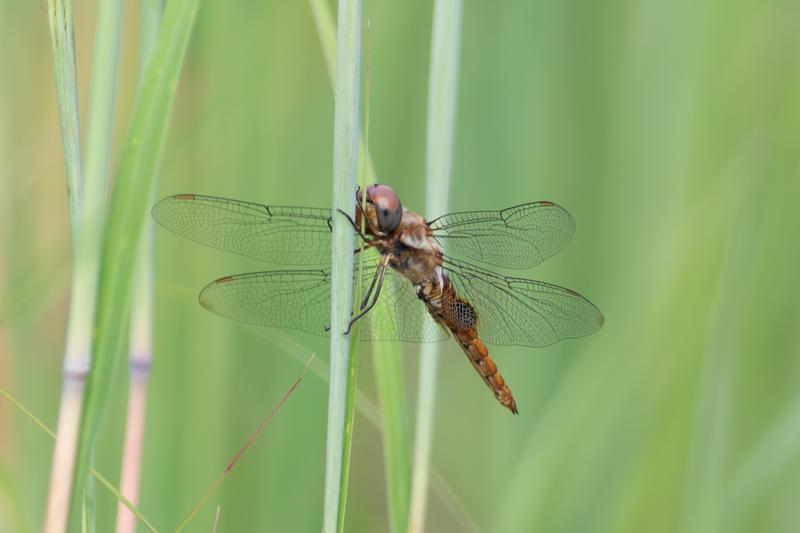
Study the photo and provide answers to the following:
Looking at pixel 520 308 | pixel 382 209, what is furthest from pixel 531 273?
pixel 382 209

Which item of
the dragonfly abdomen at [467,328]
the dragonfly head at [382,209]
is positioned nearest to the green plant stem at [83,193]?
the dragonfly head at [382,209]

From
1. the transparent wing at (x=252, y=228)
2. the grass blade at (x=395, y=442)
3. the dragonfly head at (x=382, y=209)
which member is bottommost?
the grass blade at (x=395, y=442)

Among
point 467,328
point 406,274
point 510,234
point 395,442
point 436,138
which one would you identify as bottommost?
point 395,442

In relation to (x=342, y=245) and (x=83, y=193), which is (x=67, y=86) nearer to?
(x=83, y=193)

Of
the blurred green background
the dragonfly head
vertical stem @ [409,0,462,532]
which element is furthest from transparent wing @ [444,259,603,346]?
vertical stem @ [409,0,462,532]

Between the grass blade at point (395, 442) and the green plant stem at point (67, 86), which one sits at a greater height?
the green plant stem at point (67, 86)

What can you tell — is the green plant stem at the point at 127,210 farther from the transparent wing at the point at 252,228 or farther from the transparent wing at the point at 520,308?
the transparent wing at the point at 520,308

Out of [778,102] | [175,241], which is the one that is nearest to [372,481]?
[175,241]
